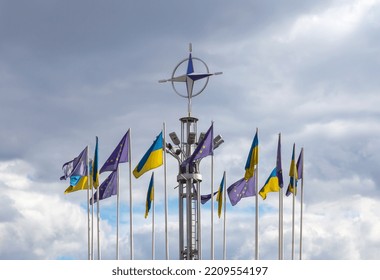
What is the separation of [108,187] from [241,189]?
8.91 metres

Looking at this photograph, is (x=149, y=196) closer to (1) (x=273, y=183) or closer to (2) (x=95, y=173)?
(2) (x=95, y=173)

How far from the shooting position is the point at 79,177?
57.8 m

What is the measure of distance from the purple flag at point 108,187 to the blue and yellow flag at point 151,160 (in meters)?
2.82

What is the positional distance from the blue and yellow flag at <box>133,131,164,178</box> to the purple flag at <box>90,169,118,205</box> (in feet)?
9.25

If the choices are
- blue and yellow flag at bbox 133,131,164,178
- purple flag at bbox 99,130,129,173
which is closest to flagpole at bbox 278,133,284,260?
blue and yellow flag at bbox 133,131,164,178

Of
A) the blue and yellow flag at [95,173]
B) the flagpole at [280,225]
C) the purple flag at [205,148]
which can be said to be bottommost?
the flagpole at [280,225]

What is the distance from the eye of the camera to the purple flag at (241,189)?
183 ft

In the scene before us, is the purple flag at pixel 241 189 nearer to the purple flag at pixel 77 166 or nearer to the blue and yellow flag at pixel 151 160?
the blue and yellow flag at pixel 151 160

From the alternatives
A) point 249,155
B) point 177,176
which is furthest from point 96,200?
point 249,155

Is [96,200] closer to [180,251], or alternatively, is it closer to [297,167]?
[180,251]

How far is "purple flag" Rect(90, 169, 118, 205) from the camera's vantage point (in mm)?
57375

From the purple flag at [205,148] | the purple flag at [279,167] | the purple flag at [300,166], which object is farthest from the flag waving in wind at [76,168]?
the purple flag at [300,166]

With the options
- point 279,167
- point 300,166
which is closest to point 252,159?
point 279,167

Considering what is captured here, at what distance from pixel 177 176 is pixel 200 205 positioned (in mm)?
2897
